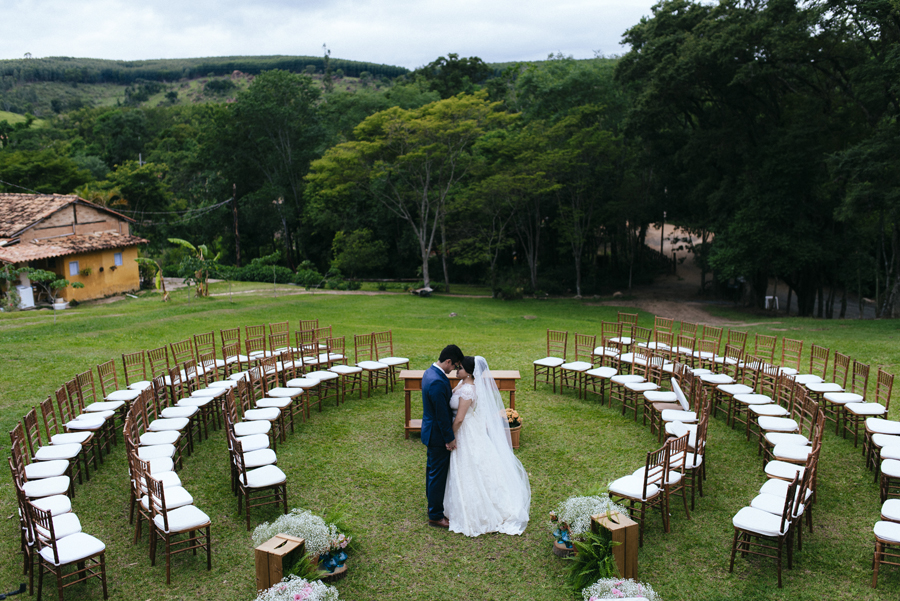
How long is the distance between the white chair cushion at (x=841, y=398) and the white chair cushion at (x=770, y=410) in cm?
91

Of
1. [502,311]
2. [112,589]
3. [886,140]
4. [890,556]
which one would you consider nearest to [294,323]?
[502,311]

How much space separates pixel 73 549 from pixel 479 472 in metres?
3.90

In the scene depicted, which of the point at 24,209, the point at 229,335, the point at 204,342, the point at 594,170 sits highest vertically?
the point at 594,170

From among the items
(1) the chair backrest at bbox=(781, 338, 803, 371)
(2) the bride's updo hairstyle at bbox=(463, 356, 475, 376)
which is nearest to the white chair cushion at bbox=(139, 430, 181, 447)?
(2) the bride's updo hairstyle at bbox=(463, 356, 475, 376)

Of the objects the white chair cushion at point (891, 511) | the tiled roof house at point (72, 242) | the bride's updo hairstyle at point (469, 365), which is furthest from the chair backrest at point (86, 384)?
the tiled roof house at point (72, 242)

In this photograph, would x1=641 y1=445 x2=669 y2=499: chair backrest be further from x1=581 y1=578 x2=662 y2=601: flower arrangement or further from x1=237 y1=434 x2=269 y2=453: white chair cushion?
x1=237 y1=434 x2=269 y2=453: white chair cushion

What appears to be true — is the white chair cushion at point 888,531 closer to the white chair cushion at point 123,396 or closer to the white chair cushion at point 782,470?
the white chair cushion at point 782,470

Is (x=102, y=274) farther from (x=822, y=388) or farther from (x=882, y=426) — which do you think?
(x=882, y=426)

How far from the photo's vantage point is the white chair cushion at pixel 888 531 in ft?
17.7

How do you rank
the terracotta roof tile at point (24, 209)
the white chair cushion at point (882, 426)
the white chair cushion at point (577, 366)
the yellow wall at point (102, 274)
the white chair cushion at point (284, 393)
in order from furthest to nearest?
the yellow wall at point (102, 274)
the terracotta roof tile at point (24, 209)
the white chair cushion at point (577, 366)
the white chair cushion at point (284, 393)
the white chair cushion at point (882, 426)

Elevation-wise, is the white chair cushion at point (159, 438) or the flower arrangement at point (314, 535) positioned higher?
the white chair cushion at point (159, 438)

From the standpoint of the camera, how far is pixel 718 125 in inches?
1109

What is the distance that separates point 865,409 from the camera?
→ 8727 mm

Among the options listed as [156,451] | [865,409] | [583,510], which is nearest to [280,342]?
[156,451]
